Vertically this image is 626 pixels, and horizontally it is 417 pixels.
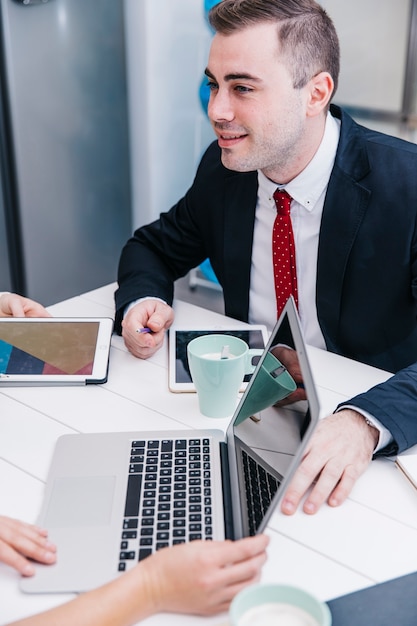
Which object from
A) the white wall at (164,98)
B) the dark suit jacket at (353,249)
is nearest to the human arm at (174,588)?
the dark suit jacket at (353,249)

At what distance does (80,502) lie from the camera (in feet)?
2.94

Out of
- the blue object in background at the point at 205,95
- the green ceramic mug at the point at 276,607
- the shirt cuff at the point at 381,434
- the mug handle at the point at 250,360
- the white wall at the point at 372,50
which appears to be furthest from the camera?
the white wall at the point at 372,50

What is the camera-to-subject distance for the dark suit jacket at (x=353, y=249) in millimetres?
1375

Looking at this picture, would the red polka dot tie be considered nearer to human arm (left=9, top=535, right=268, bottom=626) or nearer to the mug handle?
the mug handle

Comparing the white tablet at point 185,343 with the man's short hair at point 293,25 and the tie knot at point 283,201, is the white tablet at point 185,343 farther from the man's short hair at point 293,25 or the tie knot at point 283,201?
the man's short hair at point 293,25

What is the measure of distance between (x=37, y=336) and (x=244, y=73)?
2.02 ft

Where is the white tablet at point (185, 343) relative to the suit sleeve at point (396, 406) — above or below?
below

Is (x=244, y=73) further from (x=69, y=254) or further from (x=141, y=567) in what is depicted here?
(x=69, y=254)

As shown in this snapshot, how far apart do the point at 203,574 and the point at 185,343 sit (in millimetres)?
629

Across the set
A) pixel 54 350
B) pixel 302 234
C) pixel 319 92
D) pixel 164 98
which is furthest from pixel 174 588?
pixel 164 98

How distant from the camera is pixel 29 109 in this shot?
95.3 inches

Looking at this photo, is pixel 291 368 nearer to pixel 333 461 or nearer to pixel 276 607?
pixel 333 461

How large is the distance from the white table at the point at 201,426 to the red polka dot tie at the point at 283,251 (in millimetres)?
225

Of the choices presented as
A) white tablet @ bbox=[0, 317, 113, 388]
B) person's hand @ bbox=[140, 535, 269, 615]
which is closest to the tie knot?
white tablet @ bbox=[0, 317, 113, 388]
